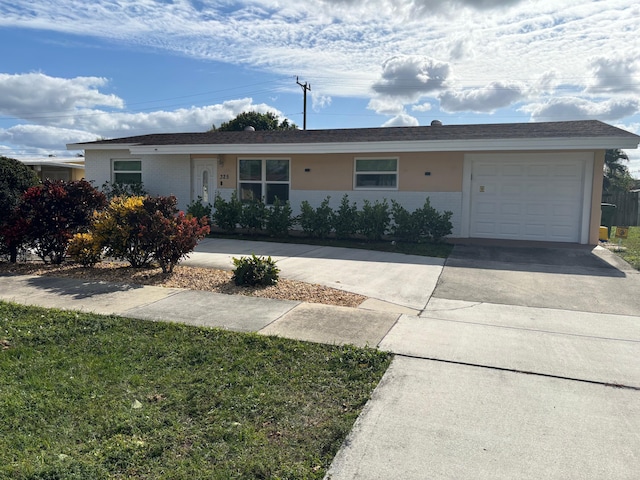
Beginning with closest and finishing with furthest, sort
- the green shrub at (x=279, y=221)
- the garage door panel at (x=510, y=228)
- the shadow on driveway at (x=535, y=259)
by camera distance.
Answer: the shadow on driveway at (x=535, y=259) < the garage door panel at (x=510, y=228) < the green shrub at (x=279, y=221)

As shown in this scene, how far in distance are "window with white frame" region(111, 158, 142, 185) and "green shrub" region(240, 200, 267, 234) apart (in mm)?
5539

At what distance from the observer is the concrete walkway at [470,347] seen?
Answer: 3137 mm

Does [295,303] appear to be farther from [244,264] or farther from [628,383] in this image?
[628,383]

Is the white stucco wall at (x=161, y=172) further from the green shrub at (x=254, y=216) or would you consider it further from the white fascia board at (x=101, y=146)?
the green shrub at (x=254, y=216)

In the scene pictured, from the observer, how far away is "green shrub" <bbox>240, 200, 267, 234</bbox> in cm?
1488

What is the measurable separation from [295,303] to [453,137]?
9.05 m

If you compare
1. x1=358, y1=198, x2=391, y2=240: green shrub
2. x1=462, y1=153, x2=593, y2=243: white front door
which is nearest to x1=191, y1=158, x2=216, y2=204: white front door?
x1=358, y1=198, x2=391, y2=240: green shrub

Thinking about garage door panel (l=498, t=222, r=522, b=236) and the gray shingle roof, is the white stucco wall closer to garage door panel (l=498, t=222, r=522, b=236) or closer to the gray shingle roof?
the gray shingle roof

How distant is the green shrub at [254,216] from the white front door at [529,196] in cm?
615

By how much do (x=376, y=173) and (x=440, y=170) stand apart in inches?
76.0

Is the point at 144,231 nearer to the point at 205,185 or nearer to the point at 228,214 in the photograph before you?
the point at 228,214

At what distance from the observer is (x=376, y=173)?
15.1 m

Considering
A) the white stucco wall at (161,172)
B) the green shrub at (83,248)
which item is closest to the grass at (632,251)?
the green shrub at (83,248)

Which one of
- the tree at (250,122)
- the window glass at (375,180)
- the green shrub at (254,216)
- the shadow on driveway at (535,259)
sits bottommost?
the shadow on driveway at (535,259)
